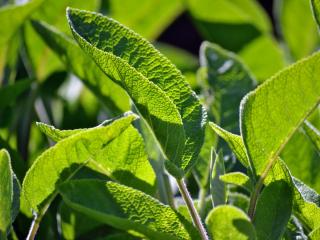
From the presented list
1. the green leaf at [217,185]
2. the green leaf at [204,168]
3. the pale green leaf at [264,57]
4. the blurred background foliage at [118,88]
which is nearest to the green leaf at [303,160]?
the blurred background foliage at [118,88]

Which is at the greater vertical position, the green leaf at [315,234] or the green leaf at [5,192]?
the green leaf at [5,192]

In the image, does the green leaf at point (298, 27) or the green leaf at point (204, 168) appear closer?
the green leaf at point (204, 168)

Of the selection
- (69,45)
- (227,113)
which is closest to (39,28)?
(69,45)

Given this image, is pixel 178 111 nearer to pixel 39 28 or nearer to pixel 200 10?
pixel 39 28

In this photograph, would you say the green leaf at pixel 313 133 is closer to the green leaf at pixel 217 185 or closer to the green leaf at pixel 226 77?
the green leaf at pixel 217 185

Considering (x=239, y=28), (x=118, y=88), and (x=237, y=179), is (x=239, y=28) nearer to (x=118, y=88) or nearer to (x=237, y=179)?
(x=118, y=88)

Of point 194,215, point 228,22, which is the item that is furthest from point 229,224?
point 228,22
